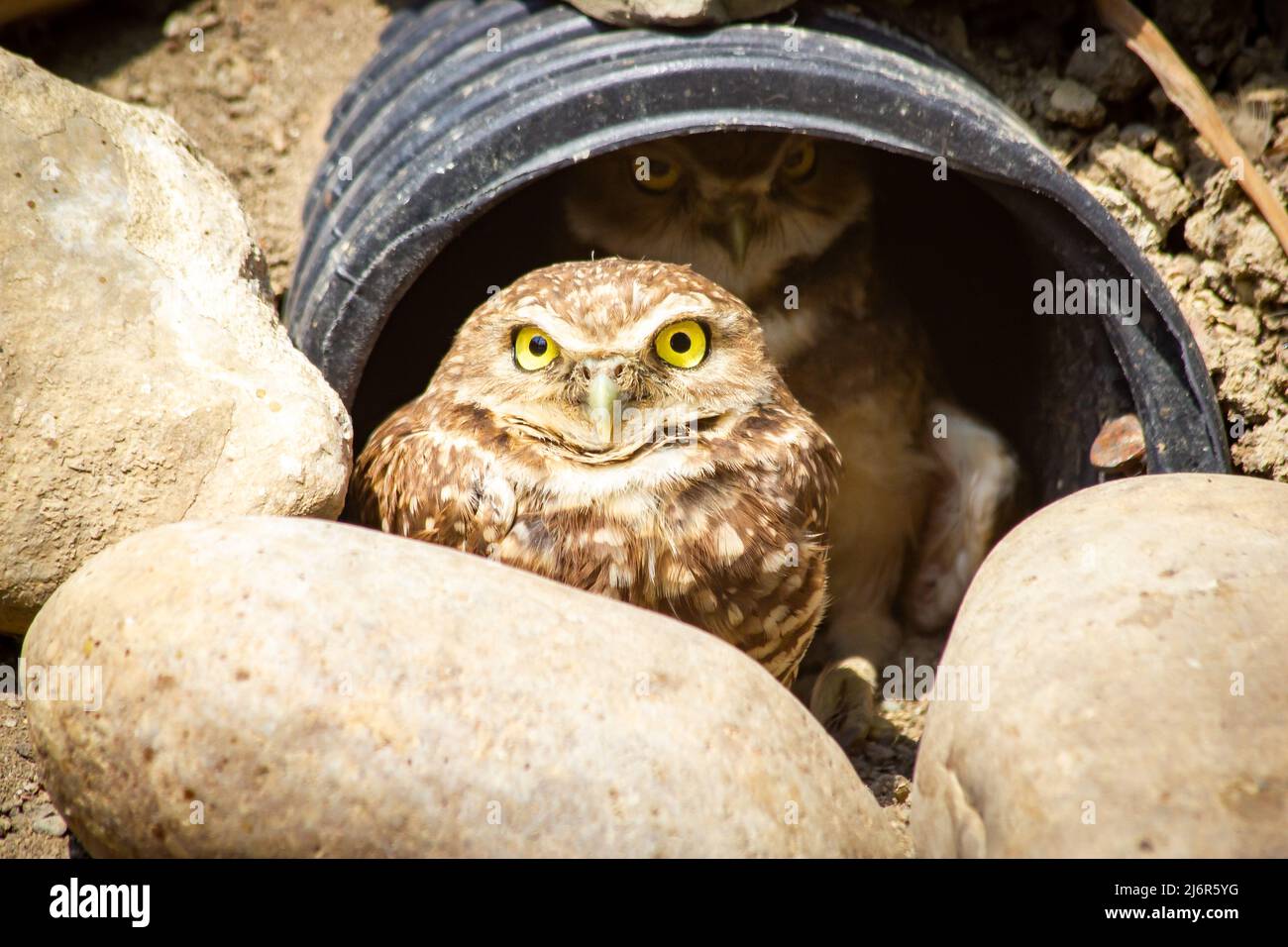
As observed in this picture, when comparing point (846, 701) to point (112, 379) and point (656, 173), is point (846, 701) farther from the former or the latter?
point (112, 379)

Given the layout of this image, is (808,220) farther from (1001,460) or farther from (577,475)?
(577,475)

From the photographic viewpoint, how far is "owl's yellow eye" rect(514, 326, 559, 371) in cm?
263

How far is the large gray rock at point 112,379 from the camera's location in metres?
2.27

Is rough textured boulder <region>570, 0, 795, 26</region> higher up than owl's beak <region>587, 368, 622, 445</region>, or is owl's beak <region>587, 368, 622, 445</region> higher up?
rough textured boulder <region>570, 0, 795, 26</region>

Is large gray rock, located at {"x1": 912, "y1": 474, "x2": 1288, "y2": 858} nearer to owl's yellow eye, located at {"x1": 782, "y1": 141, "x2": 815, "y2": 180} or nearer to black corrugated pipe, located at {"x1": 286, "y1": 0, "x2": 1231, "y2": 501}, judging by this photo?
black corrugated pipe, located at {"x1": 286, "y1": 0, "x2": 1231, "y2": 501}

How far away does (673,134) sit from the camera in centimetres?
277

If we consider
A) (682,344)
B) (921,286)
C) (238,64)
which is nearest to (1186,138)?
(921,286)

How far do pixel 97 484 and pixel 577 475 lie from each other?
94cm

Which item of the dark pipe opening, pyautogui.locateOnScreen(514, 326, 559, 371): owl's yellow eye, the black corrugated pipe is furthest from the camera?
the dark pipe opening

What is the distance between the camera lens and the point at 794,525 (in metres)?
2.71

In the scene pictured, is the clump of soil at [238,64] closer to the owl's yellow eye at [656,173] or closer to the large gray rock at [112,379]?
the owl's yellow eye at [656,173]

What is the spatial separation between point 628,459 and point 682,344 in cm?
28

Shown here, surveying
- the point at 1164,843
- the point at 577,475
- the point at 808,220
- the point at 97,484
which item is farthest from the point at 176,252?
the point at 1164,843

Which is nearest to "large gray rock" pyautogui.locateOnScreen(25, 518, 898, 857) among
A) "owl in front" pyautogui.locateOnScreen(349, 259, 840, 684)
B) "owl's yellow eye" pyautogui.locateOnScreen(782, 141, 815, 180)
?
"owl in front" pyautogui.locateOnScreen(349, 259, 840, 684)
